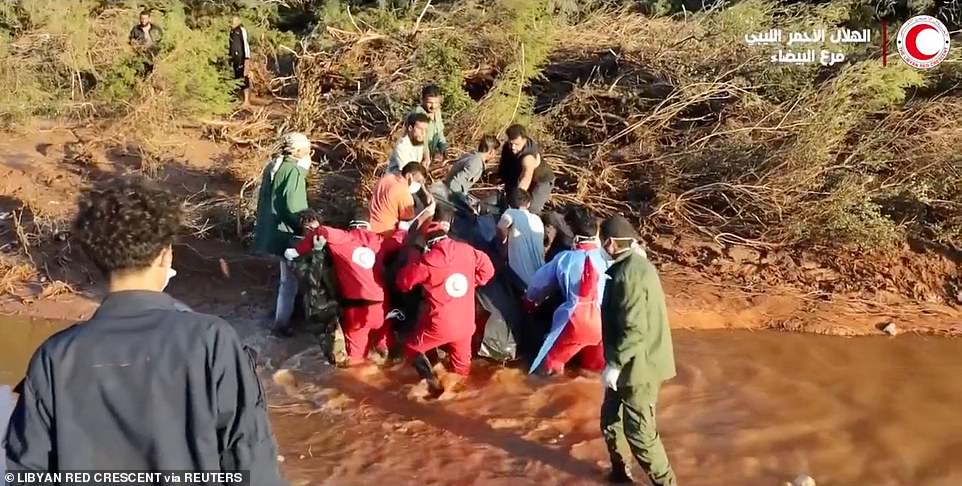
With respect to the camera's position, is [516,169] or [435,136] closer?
[516,169]

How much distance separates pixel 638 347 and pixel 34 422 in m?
2.86

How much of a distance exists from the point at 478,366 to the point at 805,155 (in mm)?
3728

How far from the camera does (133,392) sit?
6.46ft

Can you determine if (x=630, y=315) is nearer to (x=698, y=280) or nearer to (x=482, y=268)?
(x=482, y=268)

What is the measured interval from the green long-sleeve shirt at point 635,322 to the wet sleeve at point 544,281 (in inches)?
50.5

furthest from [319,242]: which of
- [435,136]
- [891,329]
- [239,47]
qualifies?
[239,47]

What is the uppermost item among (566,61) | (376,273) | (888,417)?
(566,61)

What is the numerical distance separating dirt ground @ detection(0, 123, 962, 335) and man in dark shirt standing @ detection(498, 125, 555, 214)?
1.46 m

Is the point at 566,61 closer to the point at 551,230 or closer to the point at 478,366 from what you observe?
the point at 551,230

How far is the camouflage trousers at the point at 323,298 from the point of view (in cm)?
607

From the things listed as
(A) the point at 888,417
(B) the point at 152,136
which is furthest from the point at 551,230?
(B) the point at 152,136

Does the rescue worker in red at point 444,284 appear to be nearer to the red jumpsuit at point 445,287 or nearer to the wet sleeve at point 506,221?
the red jumpsuit at point 445,287

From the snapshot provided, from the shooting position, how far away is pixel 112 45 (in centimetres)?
1126

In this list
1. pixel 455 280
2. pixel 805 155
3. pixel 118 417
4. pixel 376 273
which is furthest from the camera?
pixel 805 155
